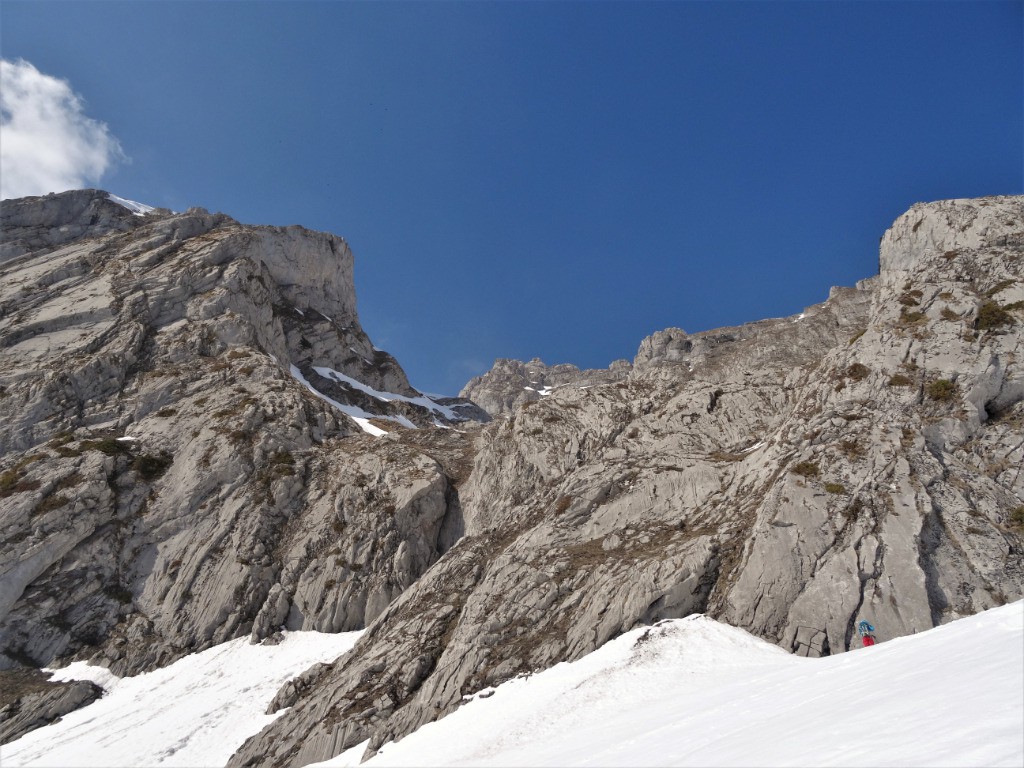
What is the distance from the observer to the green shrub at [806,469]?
28000mm

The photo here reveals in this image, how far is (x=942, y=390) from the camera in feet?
96.6

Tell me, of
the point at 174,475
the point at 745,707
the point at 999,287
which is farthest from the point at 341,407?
the point at 745,707

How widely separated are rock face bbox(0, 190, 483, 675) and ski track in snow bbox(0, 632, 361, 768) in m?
1.85

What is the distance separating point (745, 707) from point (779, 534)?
13942 mm

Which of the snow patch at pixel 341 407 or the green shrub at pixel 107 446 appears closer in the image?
the green shrub at pixel 107 446

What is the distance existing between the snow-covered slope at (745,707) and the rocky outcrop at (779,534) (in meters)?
2.03

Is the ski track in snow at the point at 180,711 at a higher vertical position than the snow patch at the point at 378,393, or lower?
lower

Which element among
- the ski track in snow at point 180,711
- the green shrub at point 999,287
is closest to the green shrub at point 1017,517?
the green shrub at point 999,287

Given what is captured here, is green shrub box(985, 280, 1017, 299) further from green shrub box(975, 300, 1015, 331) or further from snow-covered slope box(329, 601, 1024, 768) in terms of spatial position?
snow-covered slope box(329, 601, 1024, 768)

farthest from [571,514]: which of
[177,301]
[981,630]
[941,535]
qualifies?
[177,301]

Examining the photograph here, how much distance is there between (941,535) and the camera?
23.3 metres

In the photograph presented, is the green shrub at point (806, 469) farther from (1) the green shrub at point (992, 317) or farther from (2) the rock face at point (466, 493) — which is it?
(1) the green shrub at point (992, 317)

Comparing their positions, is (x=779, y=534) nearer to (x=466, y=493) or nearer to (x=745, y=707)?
(x=745, y=707)

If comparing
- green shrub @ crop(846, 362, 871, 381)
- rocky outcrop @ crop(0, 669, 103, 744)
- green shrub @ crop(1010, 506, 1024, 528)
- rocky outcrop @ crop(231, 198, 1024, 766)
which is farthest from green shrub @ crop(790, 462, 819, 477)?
rocky outcrop @ crop(0, 669, 103, 744)
